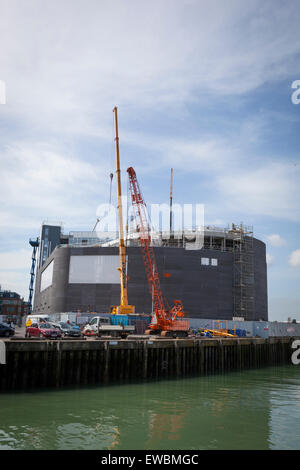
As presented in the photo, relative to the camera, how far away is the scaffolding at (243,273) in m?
84.7

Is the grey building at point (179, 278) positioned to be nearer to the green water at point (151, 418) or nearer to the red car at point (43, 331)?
the red car at point (43, 331)

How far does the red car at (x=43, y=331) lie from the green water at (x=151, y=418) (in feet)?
33.8

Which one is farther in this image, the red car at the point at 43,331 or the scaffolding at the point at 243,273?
the scaffolding at the point at 243,273

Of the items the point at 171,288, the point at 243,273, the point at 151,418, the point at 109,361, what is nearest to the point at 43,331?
the point at 109,361

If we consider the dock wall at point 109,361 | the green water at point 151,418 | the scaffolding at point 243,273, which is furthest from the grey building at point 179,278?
the green water at point 151,418

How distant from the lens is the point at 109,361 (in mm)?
28688

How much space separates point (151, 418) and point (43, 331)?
19.1 metres

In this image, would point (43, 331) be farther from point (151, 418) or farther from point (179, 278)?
point (179, 278)

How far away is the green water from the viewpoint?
47.5ft

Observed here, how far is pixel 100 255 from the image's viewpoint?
83062 millimetres

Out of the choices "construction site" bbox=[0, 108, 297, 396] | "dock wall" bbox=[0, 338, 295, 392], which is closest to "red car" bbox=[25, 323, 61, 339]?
"construction site" bbox=[0, 108, 297, 396]

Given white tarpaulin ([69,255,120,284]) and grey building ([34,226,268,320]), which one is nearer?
grey building ([34,226,268,320])

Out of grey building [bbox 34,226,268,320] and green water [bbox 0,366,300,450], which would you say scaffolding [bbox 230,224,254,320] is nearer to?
grey building [bbox 34,226,268,320]
